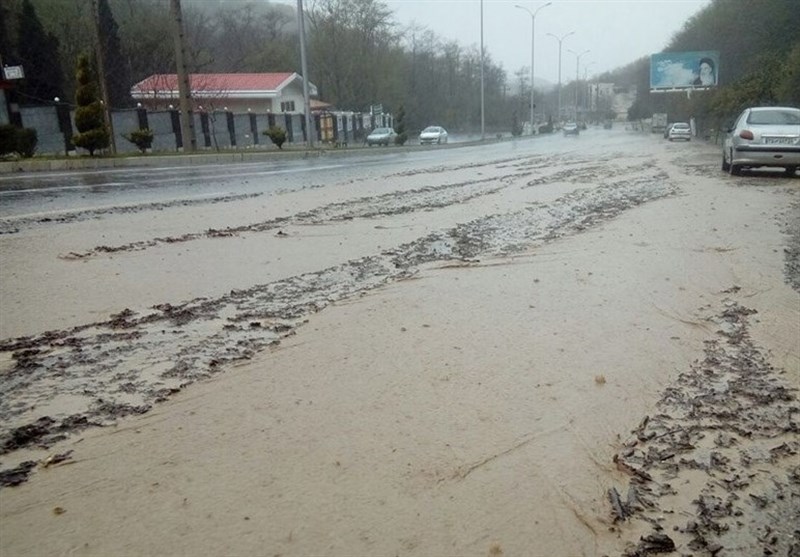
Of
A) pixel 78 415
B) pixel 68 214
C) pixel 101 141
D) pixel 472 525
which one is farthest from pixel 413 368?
pixel 101 141

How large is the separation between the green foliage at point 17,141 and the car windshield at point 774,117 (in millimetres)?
21653

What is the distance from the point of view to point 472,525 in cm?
219

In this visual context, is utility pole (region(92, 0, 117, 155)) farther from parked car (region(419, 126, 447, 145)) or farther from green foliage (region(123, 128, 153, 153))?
parked car (region(419, 126, 447, 145))

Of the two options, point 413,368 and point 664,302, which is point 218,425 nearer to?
point 413,368

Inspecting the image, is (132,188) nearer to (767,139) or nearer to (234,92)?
(767,139)

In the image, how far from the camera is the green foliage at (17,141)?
21531 millimetres

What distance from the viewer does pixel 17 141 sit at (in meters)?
21.9

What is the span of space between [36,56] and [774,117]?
43836 mm

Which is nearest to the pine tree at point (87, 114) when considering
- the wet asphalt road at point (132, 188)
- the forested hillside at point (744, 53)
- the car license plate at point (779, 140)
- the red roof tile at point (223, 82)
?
the wet asphalt road at point (132, 188)

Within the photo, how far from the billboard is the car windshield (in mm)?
44996

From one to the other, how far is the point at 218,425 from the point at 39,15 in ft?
181

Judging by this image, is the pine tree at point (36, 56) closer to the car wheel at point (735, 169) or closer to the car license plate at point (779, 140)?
the car wheel at point (735, 169)

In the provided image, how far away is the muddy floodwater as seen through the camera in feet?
7.16

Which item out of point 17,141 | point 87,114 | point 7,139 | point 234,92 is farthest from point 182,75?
point 234,92
